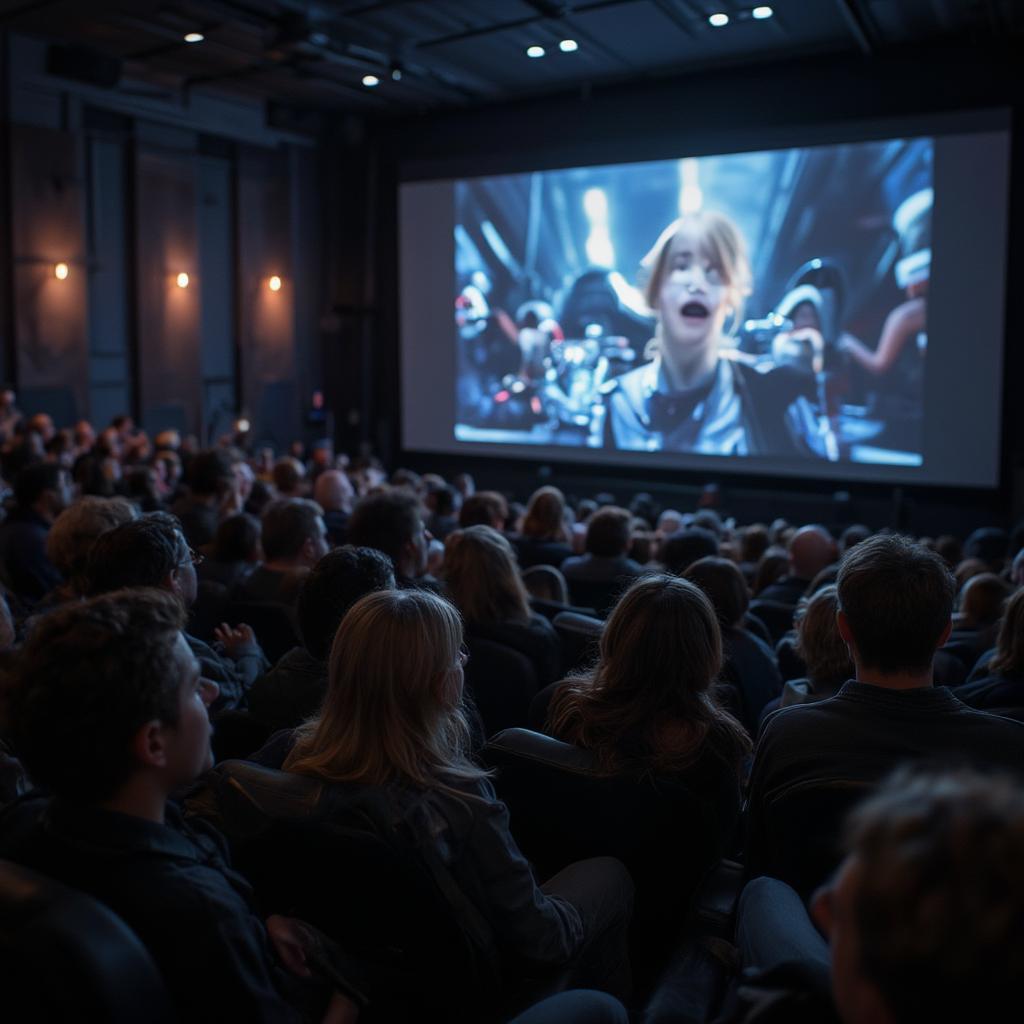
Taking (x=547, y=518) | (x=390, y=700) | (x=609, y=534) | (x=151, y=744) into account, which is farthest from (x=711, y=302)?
(x=151, y=744)

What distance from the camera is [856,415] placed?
10023 mm

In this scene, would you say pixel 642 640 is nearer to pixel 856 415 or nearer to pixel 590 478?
pixel 856 415

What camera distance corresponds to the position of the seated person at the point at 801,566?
451 centimetres

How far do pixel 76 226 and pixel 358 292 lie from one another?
382 centimetres

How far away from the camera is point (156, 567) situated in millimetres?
2566

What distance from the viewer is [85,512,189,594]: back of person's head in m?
2.54

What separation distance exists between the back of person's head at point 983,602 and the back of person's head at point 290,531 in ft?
7.97

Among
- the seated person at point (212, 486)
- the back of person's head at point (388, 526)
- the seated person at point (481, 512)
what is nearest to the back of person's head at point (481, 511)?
the seated person at point (481, 512)

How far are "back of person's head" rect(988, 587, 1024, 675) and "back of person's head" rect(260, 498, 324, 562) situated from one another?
2.36 m

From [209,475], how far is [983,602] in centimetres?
376

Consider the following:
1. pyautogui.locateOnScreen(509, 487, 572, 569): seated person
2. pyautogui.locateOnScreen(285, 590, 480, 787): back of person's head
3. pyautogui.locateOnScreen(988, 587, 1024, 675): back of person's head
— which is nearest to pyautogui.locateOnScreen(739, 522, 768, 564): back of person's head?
pyautogui.locateOnScreen(509, 487, 572, 569): seated person

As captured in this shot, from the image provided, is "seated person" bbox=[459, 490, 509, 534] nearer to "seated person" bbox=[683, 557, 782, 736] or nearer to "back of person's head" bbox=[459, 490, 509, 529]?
"back of person's head" bbox=[459, 490, 509, 529]

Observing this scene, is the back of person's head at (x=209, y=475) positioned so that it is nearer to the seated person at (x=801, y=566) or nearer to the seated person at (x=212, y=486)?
the seated person at (x=212, y=486)

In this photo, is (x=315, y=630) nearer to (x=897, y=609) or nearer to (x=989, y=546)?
(x=897, y=609)
